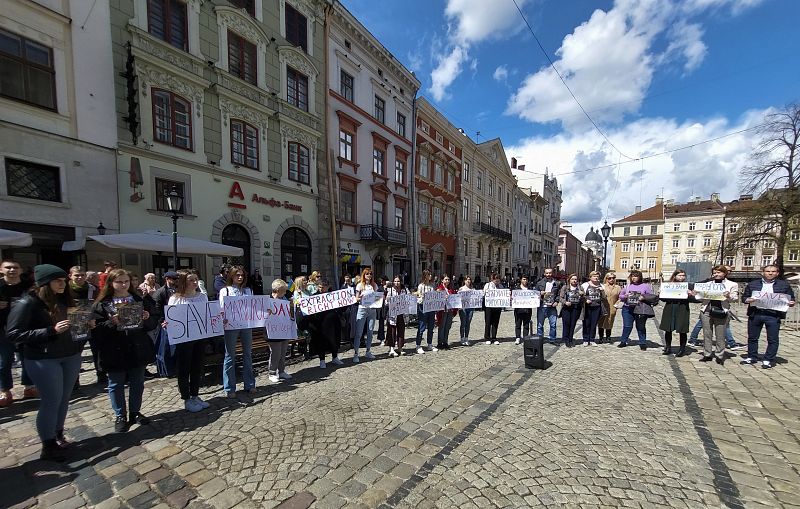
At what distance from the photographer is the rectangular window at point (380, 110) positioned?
22469 mm

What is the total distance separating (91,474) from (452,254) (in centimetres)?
2935

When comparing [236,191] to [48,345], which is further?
[236,191]

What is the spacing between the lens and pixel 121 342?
12.3ft

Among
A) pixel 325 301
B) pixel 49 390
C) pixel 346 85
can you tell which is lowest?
pixel 49 390

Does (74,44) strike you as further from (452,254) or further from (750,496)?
(452,254)

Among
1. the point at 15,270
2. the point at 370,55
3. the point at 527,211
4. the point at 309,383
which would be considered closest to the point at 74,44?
the point at 15,270

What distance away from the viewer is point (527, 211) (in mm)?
52594

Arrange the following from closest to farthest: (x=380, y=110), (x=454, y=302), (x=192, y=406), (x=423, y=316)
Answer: (x=192, y=406) → (x=423, y=316) → (x=454, y=302) → (x=380, y=110)

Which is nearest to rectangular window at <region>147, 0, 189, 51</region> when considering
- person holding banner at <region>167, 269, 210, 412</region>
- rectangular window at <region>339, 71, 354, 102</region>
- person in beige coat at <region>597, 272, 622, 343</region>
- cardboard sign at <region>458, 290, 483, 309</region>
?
rectangular window at <region>339, 71, 354, 102</region>

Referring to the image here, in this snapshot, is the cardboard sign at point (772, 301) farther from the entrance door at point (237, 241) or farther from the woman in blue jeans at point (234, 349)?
the entrance door at point (237, 241)

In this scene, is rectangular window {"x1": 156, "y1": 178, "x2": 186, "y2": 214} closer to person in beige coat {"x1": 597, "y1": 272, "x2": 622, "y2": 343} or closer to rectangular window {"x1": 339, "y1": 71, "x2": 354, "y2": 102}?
rectangular window {"x1": 339, "y1": 71, "x2": 354, "y2": 102}

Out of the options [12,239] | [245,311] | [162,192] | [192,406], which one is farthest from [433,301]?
[162,192]

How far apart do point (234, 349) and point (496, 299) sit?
6287mm

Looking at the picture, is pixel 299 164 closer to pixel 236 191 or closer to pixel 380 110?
pixel 236 191
